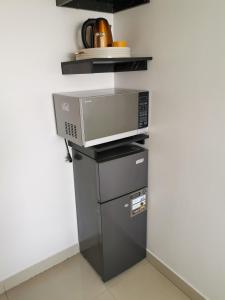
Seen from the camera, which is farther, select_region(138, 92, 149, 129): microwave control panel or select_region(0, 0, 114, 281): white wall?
select_region(138, 92, 149, 129): microwave control panel

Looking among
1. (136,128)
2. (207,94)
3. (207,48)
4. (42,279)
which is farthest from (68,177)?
(207,48)

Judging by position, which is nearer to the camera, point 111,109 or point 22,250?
point 111,109

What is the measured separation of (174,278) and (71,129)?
3.98 ft

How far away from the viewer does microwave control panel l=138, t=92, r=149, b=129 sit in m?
1.37

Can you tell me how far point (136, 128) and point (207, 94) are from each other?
1.49 feet

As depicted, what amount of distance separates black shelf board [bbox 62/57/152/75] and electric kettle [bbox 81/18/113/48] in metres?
0.11

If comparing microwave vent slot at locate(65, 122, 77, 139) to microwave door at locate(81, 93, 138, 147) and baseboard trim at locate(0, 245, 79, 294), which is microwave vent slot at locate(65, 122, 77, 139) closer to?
microwave door at locate(81, 93, 138, 147)

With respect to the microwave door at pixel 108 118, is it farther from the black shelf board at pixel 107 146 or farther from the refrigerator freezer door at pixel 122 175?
the refrigerator freezer door at pixel 122 175

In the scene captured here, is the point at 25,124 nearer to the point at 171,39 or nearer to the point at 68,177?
the point at 68,177

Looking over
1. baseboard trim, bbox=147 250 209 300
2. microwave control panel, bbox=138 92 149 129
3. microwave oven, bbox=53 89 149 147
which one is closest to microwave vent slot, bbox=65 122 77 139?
microwave oven, bbox=53 89 149 147

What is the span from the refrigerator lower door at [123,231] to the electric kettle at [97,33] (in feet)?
3.04

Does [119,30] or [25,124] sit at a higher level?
[119,30]

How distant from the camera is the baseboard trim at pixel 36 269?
1.55 meters

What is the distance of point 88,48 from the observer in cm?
130
